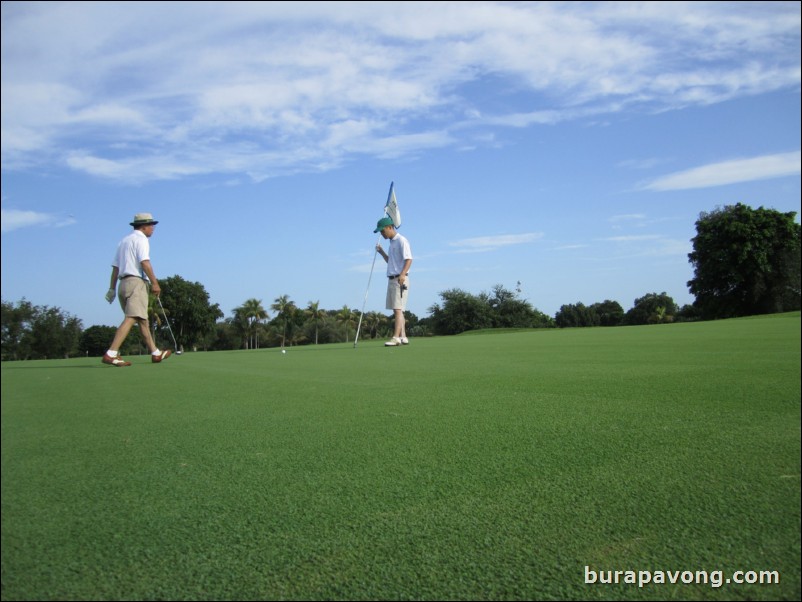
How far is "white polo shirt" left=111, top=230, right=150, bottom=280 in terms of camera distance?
4.64 metres

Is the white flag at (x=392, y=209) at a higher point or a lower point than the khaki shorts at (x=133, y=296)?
higher

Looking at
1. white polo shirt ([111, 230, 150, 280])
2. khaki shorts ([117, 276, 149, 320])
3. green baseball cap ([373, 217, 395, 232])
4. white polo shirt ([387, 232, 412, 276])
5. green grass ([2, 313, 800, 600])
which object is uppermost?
green baseball cap ([373, 217, 395, 232])

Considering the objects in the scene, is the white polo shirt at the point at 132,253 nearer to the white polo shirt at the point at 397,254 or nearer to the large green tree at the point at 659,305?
the large green tree at the point at 659,305

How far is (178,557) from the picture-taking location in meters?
2.05

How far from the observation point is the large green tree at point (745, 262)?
2340 mm

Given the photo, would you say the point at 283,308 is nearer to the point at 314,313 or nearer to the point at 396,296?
the point at 314,313

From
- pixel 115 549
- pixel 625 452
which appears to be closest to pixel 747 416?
pixel 625 452

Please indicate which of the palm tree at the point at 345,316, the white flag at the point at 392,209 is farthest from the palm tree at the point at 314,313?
the white flag at the point at 392,209

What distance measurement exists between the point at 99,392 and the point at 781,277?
390 centimetres

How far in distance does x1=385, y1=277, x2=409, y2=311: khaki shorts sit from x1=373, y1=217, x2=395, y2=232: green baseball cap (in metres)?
1.17

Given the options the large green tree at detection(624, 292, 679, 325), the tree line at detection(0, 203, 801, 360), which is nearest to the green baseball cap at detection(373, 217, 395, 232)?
the tree line at detection(0, 203, 801, 360)

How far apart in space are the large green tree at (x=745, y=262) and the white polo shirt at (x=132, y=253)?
3.92 m

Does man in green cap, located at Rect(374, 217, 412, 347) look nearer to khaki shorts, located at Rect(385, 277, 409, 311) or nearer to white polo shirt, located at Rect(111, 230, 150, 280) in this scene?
khaki shorts, located at Rect(385, 277, 409, 311)

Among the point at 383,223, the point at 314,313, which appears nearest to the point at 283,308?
the point at 314,313
